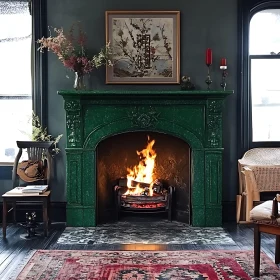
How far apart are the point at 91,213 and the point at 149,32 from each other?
6.95 feet

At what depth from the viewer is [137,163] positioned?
19.3 ft

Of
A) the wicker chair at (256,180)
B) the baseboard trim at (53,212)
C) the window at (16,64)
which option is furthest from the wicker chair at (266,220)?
the window at (16,64)

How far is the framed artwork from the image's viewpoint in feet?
18.5

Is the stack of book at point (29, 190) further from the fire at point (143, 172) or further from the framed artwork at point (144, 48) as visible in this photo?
the framed artwork at point (144, 48)

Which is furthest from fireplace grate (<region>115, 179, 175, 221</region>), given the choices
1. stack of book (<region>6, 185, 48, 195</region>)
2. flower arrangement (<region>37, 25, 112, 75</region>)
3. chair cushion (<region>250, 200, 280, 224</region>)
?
chair cushion (<region>250, 200, 280, 224</region>)

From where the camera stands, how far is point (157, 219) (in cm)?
584

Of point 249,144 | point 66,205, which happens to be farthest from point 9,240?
point 249,144

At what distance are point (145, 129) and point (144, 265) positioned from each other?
179 centimetres

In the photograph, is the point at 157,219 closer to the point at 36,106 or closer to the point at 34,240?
the point at 34,240

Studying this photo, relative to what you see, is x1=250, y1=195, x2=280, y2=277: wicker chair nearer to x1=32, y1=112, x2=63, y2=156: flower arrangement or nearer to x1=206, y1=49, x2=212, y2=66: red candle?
x1=206, y1=49, x2=212, y2=66: red candle

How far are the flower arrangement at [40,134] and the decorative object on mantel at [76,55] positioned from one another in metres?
0.65

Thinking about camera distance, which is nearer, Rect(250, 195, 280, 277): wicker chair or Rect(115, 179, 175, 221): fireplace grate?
Rect(250, 195, 280, 277): wicker chair

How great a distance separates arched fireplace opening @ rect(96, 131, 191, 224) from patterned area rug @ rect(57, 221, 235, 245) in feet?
0.91

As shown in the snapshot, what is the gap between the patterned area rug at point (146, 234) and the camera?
192 inches
